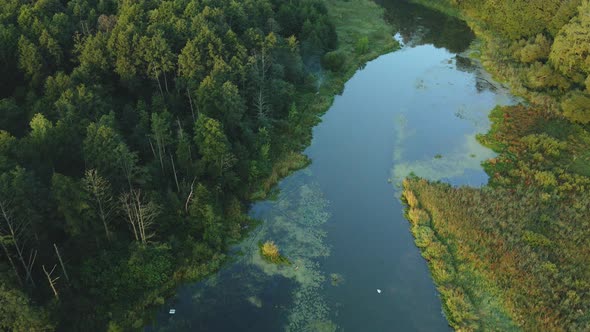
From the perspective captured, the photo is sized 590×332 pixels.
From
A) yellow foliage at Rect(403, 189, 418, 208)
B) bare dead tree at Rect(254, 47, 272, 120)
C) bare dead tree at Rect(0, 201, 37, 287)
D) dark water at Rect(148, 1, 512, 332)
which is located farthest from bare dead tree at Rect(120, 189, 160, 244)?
yellow foliage at Rect(403, 189, 418, 208)

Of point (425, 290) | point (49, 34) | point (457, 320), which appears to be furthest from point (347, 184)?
point (49, 34)

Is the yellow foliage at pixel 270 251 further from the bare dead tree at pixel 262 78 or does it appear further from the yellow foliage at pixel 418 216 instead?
the bare dead tree at pixel 262 78

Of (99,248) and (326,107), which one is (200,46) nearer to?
(326,107)

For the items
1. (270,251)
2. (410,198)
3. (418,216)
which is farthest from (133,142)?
(418,216)

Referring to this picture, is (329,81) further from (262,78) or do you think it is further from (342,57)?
(262,78)

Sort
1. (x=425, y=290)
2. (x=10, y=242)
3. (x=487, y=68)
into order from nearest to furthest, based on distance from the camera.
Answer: (x=10, y=242)
(x=425, y=290)
(x=487, y=68)
